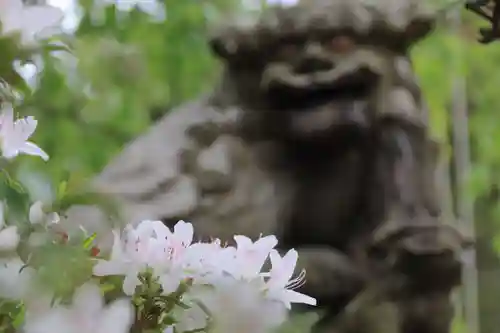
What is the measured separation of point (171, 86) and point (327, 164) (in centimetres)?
64

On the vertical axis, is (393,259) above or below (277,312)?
above

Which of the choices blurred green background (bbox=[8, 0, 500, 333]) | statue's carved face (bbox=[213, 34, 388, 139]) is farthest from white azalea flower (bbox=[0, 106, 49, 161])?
blurred green background (bbox=[8, 0, 500, 333])

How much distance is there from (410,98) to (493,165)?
61 centimetres

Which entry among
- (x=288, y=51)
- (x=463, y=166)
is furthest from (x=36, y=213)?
(x=463, y=166)

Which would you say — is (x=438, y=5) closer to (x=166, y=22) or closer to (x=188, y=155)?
(x=188, y=155)

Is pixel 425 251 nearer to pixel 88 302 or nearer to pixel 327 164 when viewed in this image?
pixel 327 164

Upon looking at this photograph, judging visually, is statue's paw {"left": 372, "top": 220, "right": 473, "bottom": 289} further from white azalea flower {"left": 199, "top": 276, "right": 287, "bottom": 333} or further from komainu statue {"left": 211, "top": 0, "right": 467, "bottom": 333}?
white azalea flower {"left": 199, "top": 276, "right": 287, "bottom": 333}

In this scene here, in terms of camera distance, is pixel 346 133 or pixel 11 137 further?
pixel 346 133

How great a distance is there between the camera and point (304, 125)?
0.88 m

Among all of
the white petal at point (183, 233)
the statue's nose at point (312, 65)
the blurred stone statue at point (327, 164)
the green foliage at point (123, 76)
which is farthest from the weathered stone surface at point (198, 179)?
the white petal at point (183, 233)

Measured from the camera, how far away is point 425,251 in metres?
0.78

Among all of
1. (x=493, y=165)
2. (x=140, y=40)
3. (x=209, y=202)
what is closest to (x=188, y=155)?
(x=209, y=202)

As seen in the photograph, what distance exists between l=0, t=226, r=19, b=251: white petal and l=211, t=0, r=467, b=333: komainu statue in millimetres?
581

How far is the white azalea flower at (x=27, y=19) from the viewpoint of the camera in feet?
0.86
